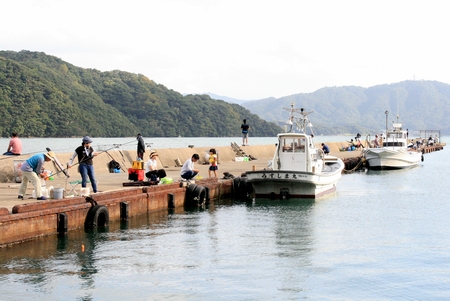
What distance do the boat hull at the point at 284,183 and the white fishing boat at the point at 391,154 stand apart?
86.5ft

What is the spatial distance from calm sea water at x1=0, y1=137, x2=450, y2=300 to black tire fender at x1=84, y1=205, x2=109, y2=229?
0.38 meters

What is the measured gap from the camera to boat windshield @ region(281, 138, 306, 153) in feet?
104

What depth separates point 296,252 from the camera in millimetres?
19078

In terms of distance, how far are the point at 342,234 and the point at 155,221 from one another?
6.05 metres

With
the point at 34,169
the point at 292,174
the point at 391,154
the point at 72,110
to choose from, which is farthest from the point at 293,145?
the point at 72,110

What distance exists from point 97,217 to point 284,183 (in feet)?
38.1

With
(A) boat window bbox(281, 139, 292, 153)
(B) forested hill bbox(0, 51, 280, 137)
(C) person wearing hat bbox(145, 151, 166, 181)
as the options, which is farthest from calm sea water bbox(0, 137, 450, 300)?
(B) forested hill bbox(0, 51, 280, 137)

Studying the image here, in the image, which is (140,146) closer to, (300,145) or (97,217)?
(300,145)

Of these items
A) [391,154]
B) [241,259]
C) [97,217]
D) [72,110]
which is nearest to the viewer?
[241,259]

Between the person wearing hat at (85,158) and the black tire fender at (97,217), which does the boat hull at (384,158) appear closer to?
the person wearing hat at (85,158)

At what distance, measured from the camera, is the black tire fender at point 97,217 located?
2069cm

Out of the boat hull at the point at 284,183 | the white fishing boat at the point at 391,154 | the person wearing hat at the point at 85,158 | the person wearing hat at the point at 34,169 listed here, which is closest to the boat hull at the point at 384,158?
the white fishing boat at the point at 391,154

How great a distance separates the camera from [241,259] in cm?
1784

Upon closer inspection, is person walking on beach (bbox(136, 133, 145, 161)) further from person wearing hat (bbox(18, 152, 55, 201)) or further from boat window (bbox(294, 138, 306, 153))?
person wearing hat (bbox(18, 152, 55, 201))
